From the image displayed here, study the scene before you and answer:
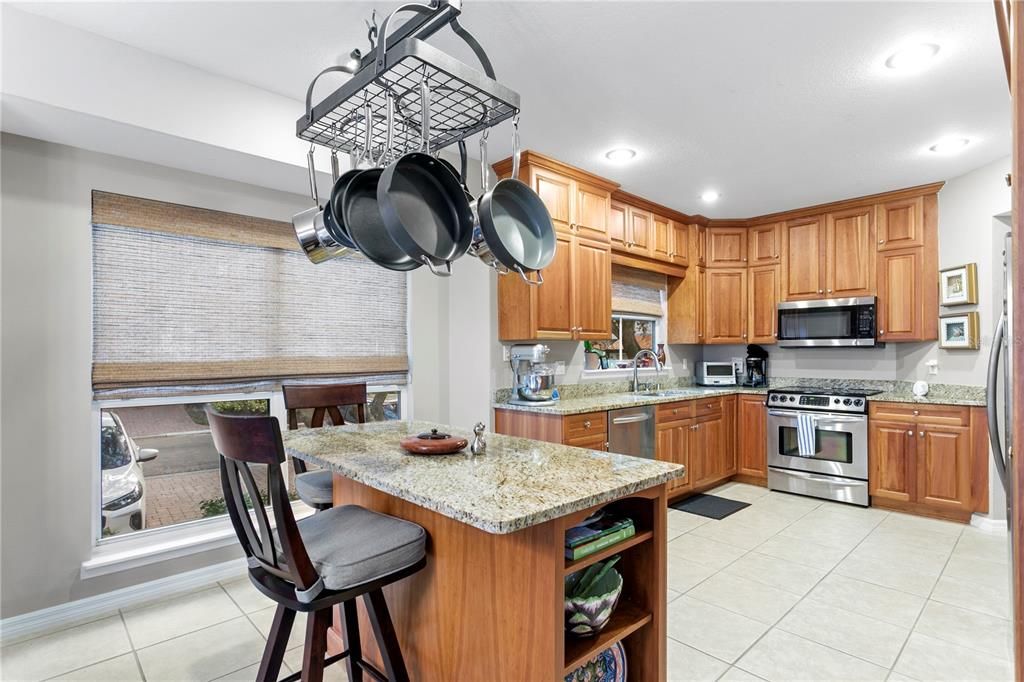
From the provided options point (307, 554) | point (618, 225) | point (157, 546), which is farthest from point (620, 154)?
point (157, 546)

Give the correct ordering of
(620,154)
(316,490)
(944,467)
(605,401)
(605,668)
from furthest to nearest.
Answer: (605,401)
(944,467)
(620,154)
(316,490)
(605,668)

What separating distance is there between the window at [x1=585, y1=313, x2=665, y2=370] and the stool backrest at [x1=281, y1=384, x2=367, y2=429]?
2328 mm

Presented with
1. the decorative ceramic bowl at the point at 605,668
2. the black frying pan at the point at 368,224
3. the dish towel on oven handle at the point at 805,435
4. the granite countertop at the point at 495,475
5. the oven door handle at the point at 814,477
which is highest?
the black frying pan at the point at 368,224

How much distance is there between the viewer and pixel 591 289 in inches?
153

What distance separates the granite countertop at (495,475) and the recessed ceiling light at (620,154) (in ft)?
7.19

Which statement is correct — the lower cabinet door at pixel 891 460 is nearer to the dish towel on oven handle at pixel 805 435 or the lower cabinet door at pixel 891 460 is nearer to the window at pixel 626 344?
the dish towel on oven handle at pixel 805 435

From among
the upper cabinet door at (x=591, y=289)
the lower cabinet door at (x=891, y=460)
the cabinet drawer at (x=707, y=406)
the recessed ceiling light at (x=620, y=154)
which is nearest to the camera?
Answer: the recessed ceiling light at (x=620, y=154)

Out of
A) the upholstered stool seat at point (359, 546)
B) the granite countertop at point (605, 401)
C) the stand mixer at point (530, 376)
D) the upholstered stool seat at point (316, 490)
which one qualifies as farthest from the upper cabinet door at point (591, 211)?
the upholstered stool seat at point (359, 546)

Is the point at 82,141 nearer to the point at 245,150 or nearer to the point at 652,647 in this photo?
the point at 245,150

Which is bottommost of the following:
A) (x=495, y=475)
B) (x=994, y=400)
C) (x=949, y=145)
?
(x=495, y=475)

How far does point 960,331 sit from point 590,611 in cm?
416

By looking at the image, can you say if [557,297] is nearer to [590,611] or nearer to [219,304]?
[219,304]

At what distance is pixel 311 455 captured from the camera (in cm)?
184

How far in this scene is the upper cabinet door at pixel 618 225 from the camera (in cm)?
423
